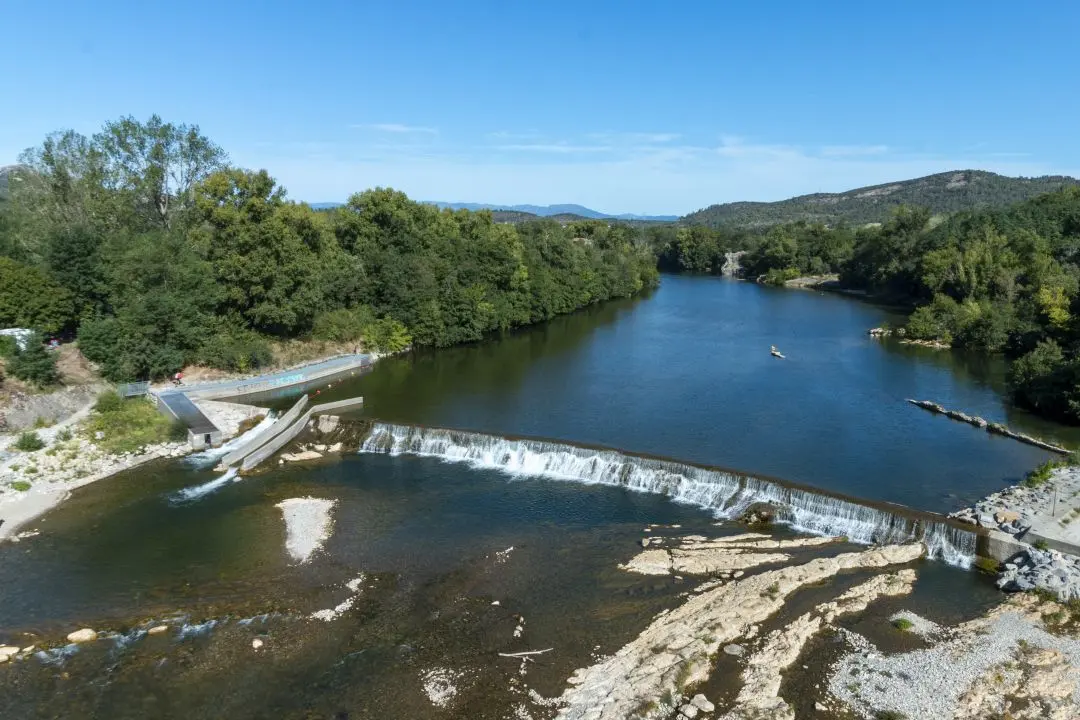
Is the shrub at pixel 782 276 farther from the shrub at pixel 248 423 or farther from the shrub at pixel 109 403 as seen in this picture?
the shrub at pixel 109 403

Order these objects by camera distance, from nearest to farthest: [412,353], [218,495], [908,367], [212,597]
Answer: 1. [212,597]
2. [218,495]
3. [908,367]
4. [412,353]

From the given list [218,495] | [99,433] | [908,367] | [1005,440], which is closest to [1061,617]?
[1005,440]

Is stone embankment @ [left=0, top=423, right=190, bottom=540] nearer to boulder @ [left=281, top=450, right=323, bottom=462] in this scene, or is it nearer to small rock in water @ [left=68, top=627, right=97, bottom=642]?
boulder @ [left=281, top=450, right=323, bottom=462]

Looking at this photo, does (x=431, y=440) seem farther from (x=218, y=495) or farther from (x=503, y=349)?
(x=503, y=349)

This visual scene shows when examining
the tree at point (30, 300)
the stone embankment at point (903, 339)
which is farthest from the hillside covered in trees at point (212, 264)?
the stone embankment at point (903, 339)

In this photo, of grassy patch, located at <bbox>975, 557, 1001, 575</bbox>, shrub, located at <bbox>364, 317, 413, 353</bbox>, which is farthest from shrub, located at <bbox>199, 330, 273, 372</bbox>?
grassy patch, located at <bbox>975, 557, 1001, 575</bbox>
